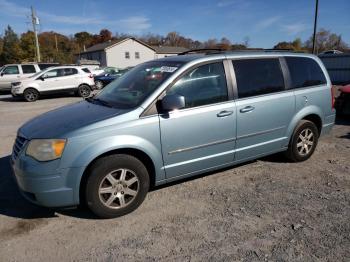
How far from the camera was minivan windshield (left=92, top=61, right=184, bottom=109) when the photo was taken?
13.2 feet

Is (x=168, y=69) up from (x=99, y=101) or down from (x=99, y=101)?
up

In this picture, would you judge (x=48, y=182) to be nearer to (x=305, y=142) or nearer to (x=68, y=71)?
(x=305, y=142)

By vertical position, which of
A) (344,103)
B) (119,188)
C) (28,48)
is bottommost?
(119,188)

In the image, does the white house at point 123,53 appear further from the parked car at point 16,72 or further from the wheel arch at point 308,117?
the wheel arch at point 308,117

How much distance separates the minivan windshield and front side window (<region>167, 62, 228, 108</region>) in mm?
194

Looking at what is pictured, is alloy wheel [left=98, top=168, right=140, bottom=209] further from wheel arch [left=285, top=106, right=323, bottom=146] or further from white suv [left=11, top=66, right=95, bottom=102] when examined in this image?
white suv [left=11, top=66, right=95, bottom=102]

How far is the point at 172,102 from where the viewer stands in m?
3.76

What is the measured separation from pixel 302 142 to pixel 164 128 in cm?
266

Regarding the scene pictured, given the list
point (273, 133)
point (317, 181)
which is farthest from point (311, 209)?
point (273, 133)

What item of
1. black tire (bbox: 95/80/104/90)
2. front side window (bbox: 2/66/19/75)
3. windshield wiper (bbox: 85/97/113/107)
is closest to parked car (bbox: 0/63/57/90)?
front side window (bbox: 2/66/19/75)

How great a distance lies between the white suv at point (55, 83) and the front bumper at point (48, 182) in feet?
45.1

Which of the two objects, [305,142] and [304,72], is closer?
[304,72]

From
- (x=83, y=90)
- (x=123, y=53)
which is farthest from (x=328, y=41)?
(x=83, y=90)

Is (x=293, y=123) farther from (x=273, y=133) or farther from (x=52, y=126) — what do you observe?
(x=52, y=126)
